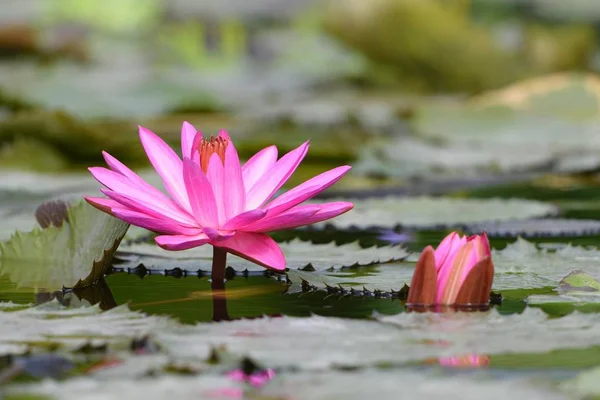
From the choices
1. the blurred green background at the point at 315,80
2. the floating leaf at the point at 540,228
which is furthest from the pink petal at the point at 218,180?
the blurred green background at the point at 315,80

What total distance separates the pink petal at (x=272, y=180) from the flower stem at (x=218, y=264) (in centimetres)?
7

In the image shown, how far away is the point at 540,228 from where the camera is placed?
6.23 ft

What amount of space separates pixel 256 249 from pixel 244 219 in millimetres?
46

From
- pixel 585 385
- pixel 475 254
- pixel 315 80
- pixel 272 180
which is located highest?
pixel 315 80

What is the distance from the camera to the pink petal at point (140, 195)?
123cm

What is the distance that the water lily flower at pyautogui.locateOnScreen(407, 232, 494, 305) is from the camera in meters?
1.13

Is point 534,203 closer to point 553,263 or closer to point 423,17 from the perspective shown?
point 553,263

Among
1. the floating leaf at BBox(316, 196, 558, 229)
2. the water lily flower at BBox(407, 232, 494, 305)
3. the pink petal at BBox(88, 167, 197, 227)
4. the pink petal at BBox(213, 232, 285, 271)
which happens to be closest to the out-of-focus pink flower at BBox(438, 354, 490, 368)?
the water lily flower at BBox(407, 232, 494, 305)

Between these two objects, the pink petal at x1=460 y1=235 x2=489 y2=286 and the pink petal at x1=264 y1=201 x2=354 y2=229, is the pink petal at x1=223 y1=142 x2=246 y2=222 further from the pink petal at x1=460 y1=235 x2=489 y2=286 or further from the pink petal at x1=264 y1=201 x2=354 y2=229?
the pink petal at x1=460 y1=235 x2=489 y2=286

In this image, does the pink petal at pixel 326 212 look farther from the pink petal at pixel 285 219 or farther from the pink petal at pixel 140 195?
the pink petal at pixel 140 195

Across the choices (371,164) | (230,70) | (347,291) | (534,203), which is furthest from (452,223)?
(230,70)

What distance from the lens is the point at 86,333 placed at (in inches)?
40.0

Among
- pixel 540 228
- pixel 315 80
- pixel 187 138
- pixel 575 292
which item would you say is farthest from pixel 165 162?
pixel 315 80

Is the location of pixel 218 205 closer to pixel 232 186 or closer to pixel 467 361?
pixel 232 186
